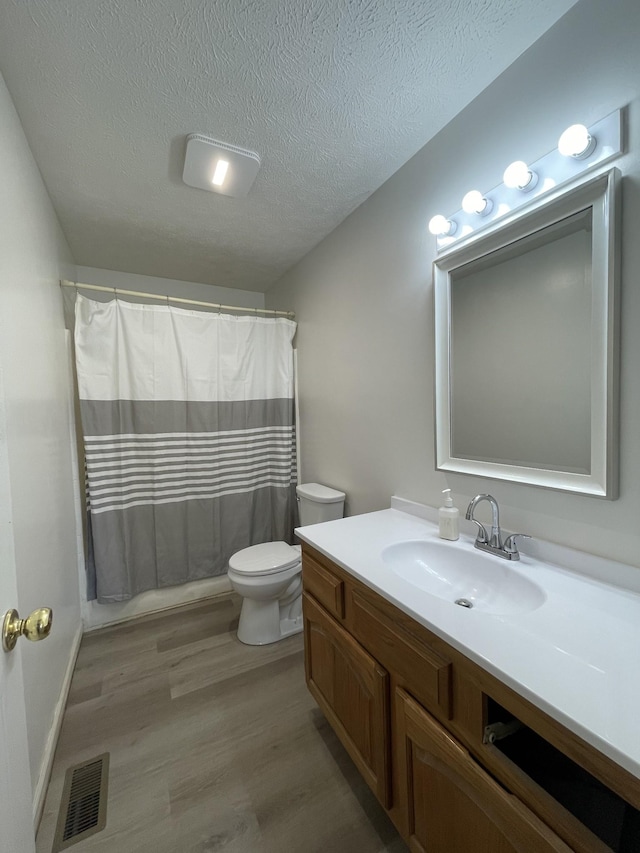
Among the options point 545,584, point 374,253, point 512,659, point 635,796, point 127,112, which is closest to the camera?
point 635,796

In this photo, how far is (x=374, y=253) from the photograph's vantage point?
68.4 inches

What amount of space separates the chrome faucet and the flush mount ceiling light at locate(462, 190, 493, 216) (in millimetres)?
964

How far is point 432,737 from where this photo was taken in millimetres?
793

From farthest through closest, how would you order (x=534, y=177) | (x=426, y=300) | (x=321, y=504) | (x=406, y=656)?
(x=321, y=504) → (x=426, y=300) → (x=534, y=177) → (x=406, y=656)

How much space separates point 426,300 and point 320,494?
3.99ft

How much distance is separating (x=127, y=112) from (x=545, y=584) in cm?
204

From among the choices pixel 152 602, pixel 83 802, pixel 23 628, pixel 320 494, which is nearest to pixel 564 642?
pixel 23 628

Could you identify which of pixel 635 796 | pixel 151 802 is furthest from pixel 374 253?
pixel 151 802

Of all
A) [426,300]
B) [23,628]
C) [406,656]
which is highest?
[426,300]

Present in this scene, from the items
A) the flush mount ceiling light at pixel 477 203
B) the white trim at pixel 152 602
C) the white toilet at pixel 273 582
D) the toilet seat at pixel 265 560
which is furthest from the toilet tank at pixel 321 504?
the flush mount ceiling light at pixel 477 203

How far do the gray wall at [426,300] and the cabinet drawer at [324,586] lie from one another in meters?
0.54

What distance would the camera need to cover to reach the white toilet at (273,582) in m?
1.85

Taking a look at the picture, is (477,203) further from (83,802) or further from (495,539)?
(83,802)

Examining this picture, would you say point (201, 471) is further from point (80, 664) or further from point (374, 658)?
point (374, 658)
